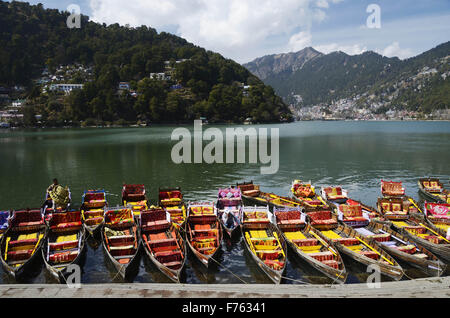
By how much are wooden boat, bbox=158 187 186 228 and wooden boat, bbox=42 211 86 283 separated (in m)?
6.40

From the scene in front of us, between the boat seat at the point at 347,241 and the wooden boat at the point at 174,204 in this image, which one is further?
the wooden boat at the point at 174,204

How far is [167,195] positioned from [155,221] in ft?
20.1

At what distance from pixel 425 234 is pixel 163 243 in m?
17.1

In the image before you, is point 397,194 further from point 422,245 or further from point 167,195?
point 167,195

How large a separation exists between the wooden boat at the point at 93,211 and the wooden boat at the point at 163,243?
11.2ft

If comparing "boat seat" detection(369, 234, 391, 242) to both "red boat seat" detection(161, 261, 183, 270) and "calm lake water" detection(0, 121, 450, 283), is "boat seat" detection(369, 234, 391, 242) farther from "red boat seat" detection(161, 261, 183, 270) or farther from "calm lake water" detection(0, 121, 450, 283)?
"red boat seat" detection(161, 261, 183, 270)

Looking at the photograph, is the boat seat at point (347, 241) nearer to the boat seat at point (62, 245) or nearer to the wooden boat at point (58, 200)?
the boat seat at point (62, 245)

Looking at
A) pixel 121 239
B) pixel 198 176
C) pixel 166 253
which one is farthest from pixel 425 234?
pixel 198 176

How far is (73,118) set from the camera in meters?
158

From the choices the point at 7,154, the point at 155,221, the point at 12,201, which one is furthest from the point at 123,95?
the point at 155,221

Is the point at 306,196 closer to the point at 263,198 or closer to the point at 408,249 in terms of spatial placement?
the point at 263,198

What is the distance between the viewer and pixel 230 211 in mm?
22938

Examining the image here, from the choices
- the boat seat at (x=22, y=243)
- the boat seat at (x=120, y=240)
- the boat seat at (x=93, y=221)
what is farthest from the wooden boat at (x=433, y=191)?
the boat seat at (x=22, y=243)

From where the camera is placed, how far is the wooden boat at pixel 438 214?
21.9 metres
